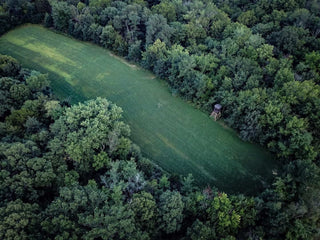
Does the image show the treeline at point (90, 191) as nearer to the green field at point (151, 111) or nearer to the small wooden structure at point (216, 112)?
the green field at point (151, 111)

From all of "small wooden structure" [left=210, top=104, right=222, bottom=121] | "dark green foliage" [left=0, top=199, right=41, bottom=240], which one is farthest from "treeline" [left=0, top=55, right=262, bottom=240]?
"small wooden structure" [left=210, top=104, right=222, bottom=121]

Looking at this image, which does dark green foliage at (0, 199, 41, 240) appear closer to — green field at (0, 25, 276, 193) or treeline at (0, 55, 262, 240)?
treeline at (0, 55, 262, 240)

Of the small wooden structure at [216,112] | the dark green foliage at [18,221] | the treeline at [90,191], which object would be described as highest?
the small wooden structure at [216,112]

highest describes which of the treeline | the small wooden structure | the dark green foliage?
the small wooden structure

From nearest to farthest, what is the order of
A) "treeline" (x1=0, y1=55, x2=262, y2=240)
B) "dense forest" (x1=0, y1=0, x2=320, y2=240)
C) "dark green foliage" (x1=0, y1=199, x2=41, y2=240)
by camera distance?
1. "dark green foliage" (x1=0, y1=199, x2=41, y2=240)
2. "treeline" (x1=0, y1=55, x2=262, y2=240)
3. "dense forest" (x1=0, y1=0, x2=320, y2=240)

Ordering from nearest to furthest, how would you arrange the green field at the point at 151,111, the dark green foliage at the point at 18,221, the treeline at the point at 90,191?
1. the dark green foliage at the point at 18,221
2. the treeline at the point at 90,191
3. the green field at the point at 151,111

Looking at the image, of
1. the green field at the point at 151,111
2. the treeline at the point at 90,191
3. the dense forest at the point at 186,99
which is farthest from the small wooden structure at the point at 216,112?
the treeline at the point at 90,191
